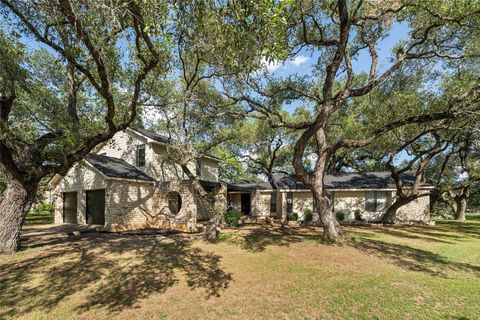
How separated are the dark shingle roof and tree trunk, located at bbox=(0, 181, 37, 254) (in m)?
5.80

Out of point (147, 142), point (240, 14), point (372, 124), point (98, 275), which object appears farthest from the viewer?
point (147, 142)

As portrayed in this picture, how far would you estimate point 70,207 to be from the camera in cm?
1767

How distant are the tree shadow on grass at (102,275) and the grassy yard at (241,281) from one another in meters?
0.03

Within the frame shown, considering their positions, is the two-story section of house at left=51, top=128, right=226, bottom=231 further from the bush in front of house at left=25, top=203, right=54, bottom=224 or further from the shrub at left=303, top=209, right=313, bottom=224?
the shrub at left=303, top=209, right=313, bottom=224

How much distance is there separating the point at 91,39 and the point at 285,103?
946 centimetres

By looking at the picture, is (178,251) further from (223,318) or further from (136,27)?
(136,27)

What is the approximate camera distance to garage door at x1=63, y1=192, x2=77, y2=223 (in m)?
17.5

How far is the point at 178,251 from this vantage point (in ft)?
31.9

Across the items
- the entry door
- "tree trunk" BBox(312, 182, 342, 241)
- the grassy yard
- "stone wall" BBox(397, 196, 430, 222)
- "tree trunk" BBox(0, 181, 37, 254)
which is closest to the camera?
the grassy yard

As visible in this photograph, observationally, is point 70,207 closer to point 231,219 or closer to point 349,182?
point 231,219

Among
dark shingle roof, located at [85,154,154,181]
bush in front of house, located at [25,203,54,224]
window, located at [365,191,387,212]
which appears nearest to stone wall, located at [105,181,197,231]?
dark shingle roof, located at [85,154,154,181]

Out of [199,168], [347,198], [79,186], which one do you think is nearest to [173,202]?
[199,168]

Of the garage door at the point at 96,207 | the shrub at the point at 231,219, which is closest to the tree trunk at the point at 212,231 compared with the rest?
the shrub at the point at 231,219

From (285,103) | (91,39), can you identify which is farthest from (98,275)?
(285,103)
